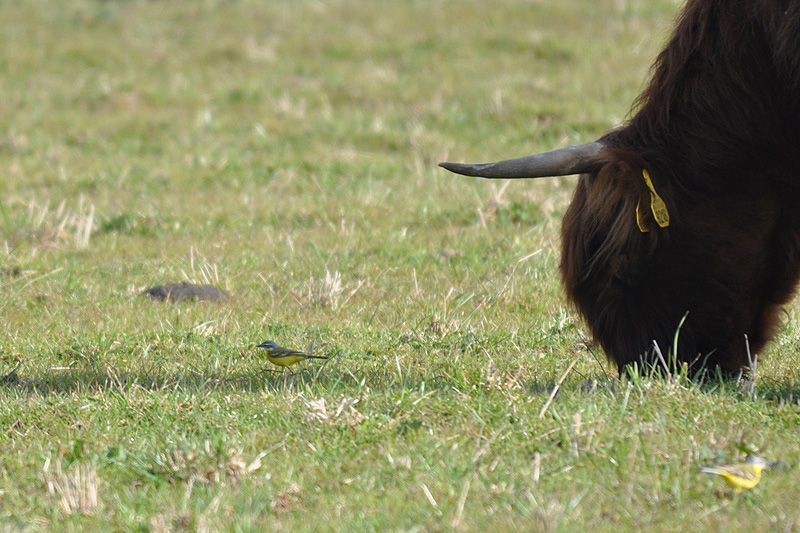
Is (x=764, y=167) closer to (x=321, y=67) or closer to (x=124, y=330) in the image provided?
(x=124, y=330)

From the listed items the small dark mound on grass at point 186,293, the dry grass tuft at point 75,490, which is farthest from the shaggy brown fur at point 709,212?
the small dark mound on grass at point 186,293

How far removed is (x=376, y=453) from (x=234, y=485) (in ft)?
1.76

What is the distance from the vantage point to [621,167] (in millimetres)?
5363

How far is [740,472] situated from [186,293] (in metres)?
4.43

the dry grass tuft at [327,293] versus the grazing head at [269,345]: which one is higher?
the grazing head at [269,345]

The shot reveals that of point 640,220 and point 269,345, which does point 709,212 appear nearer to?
point 640,220

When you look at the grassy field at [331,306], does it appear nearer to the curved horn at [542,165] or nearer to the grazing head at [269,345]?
the grazing head at [269,345]

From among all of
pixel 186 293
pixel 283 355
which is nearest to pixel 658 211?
pixel 283 355

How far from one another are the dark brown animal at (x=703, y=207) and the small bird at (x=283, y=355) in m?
1.35

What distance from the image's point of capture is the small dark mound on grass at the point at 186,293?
7.75 meters

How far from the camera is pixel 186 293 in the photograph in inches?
307

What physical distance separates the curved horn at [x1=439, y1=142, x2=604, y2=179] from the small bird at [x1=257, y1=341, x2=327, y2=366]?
4.24 feet

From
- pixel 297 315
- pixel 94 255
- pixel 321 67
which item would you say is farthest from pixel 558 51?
pixel 297 315

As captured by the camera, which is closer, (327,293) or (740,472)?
(740,472)
